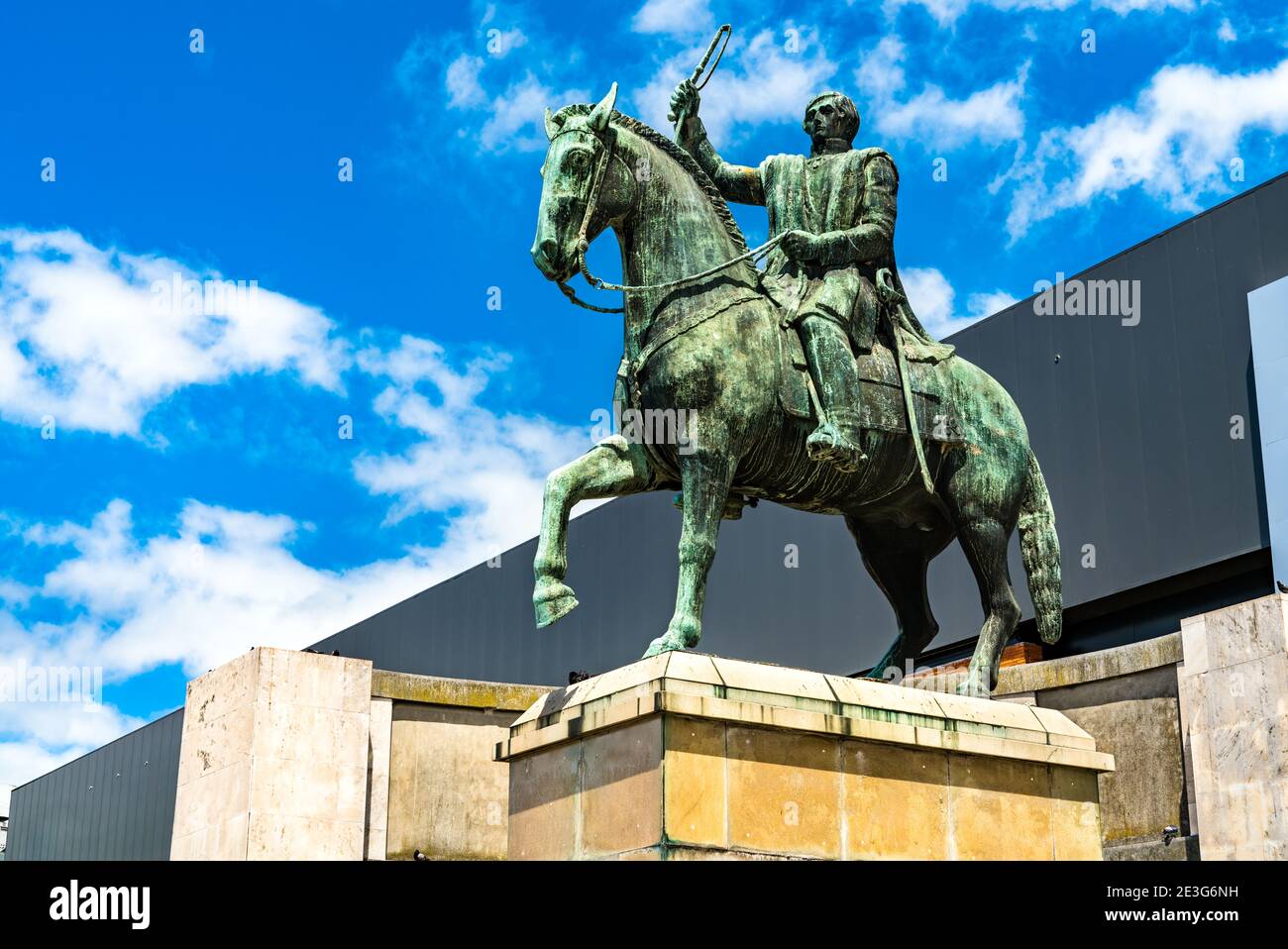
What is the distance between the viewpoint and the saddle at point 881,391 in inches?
460

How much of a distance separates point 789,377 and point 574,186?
1.96 m

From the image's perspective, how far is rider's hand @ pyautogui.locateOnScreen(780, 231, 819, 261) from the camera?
12180 mm

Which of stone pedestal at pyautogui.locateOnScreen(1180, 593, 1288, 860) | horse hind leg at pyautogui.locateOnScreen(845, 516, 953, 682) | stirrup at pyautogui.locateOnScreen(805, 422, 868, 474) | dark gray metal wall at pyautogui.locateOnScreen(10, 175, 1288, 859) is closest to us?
stirrup at pyautogui.locateOnScreen(805, 422, 868, 474)

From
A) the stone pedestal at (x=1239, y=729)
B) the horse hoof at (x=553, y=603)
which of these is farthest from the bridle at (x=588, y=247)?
the stone pedestal at (x=1239, y=729)

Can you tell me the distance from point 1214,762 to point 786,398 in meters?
5.50

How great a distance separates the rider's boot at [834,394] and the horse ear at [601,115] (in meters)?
1.94

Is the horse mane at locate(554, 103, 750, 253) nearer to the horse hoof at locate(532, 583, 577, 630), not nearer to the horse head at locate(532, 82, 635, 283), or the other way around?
the horse head at locate(532, 82, 635, 283)

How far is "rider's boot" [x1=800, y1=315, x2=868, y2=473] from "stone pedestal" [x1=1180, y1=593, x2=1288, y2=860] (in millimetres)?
4538

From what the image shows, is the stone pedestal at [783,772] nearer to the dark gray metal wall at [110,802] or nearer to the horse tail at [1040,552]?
the horse tail at [1040,552]

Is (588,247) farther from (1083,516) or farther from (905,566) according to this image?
(1083,516)

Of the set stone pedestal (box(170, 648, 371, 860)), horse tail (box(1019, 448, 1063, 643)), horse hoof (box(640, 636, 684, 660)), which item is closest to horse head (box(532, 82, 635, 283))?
horse hoof (box(640, 636, 684, 660))

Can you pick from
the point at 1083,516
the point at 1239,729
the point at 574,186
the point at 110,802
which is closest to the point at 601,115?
the point at 574,186

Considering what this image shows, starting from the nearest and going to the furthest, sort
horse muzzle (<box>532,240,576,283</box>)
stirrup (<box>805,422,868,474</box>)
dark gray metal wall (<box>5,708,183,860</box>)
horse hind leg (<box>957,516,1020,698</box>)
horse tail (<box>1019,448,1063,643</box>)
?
1. horse muzzle (<box>532,240,576,283</box>)
2. stirrup (<box>805,422,868,474</box>)
3. horse hind leg (<box>957,516,1020,698</box>)
4. horse tail (<box>1019,448,1063,643</box>)
5. dark gray metal wall (<box>5,708,183,860</box>)
